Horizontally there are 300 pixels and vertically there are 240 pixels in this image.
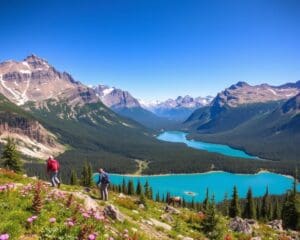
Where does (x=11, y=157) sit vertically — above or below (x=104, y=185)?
below

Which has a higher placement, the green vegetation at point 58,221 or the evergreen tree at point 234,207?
the green vegetation at point 58,221

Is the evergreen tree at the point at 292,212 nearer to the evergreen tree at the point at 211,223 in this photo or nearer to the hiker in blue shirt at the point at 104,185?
the evergreen tree at the point at 211,223

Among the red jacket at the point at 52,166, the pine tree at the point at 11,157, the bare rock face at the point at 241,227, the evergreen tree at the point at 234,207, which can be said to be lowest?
the evergreen tree at the point at 234,207

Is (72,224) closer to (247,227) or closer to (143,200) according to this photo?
(143,200)

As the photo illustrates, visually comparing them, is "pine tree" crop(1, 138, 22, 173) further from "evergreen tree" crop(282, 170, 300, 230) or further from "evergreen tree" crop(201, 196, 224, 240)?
"evergreen tree" crop(282, 170, 300, 230)

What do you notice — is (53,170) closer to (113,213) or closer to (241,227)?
(113,213)

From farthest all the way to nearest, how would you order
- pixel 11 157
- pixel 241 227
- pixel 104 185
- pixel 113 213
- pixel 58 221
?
pixel 11 157, pixel 241 227, pixel 104 185, pixel 113 213, pixel 58 221

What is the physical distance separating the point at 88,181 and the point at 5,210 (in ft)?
334

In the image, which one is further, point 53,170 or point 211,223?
point 53,170

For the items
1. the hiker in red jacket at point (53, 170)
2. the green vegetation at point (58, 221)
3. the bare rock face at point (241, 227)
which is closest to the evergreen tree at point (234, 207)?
the bare rock face at point (241, 227)

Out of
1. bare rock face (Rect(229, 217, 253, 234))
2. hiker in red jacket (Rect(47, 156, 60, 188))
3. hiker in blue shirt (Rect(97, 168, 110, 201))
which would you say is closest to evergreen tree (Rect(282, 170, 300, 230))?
bare rock face (Rect(229, 217, 253, 234))


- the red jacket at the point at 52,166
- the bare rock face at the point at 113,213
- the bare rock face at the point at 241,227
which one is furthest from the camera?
the bare rock face at the point at 241,227

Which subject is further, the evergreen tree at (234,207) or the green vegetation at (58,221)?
the evergreen tree at (234,207)

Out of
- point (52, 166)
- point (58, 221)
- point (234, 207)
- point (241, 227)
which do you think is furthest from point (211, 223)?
point (234, 207)
